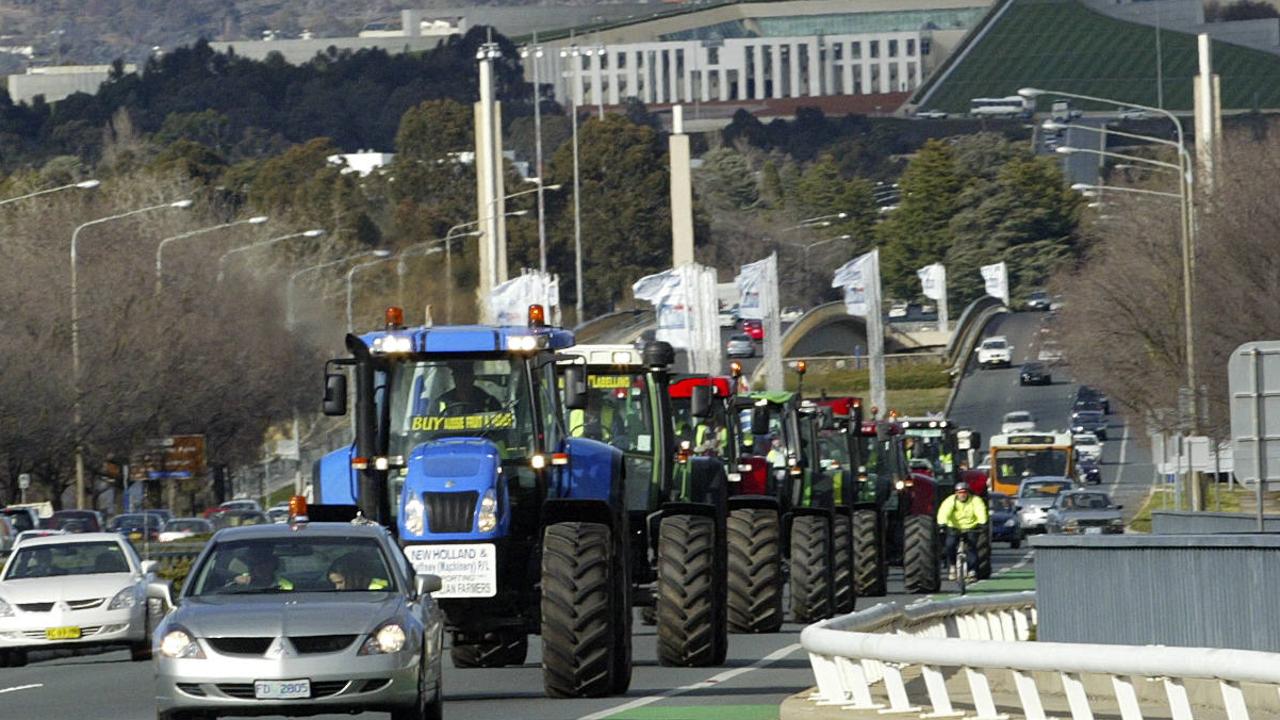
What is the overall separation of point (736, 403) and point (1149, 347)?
3954cm

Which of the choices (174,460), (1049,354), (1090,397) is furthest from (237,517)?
(1049,354)

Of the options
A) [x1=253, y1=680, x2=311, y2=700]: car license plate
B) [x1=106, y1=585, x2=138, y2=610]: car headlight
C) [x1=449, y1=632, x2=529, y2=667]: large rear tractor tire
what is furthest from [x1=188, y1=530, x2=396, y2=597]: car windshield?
[x1=106, y1=585, x2=138, y2=610]: car headlight

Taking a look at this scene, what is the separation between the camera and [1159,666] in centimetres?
1595

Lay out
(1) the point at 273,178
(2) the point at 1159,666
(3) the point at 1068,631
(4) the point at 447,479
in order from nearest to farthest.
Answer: (2) the point at 1159,666
(4) the point at 447,479
(3) the point at 1068,631
(1) the point at 273,178

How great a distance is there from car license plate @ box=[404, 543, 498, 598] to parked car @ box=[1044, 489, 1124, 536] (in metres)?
37.3

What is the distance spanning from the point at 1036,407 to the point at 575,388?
108181 mm

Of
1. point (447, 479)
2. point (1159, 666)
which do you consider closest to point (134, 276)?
point (447, 479)

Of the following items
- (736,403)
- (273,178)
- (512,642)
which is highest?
(273,178)

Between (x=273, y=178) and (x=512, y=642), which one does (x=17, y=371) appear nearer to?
(x=512, y=642)

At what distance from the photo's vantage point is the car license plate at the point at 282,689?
17328mm

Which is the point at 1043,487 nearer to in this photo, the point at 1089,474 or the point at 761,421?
the point at 1089,474

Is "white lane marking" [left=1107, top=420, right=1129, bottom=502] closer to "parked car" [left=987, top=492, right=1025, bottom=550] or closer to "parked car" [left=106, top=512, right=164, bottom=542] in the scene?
"parked car" [left=987, top=492, right=1025, bottom=550]

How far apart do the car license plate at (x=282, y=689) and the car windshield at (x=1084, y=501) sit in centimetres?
4779

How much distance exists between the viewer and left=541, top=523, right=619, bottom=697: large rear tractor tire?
20.5m
